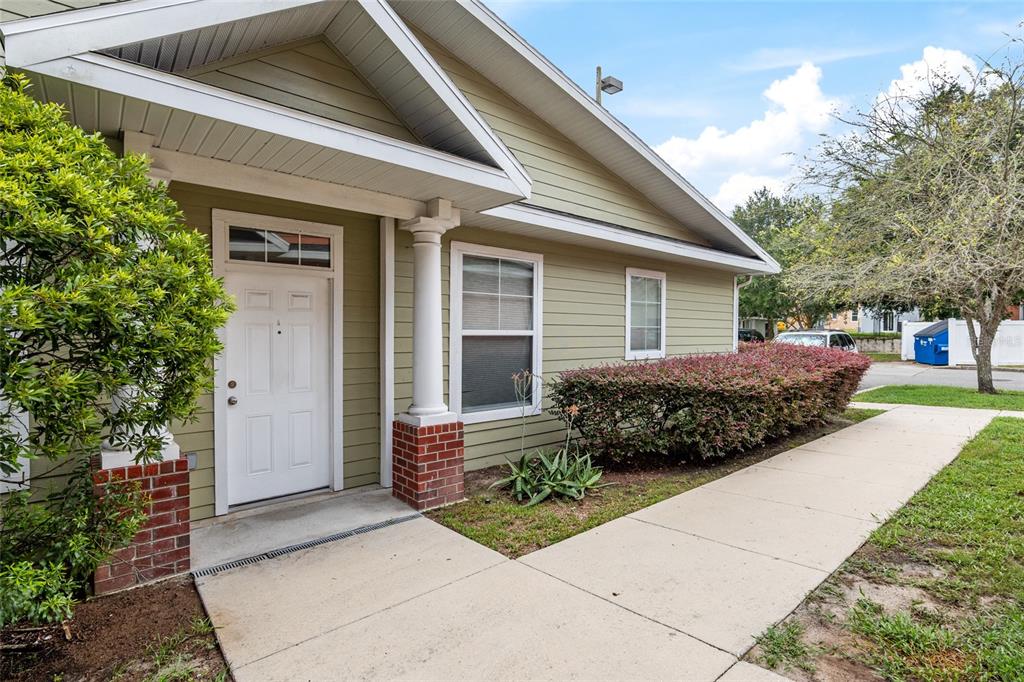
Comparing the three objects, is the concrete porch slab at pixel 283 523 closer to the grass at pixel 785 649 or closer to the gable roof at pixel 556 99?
the grass at pixel 785 649

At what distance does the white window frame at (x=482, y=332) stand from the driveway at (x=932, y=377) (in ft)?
35.3

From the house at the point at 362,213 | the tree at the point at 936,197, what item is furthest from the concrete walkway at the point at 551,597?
the tree at the point at 936,197

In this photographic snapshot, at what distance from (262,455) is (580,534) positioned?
8.90 ft

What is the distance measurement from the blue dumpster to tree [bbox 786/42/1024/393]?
10040 mm

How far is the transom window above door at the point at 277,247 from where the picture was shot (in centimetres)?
441

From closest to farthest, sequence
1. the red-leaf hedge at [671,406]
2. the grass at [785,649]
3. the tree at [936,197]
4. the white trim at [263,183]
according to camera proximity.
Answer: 1. the grass at [785,649]
2. the white trim at [263,183]
3. the red-leaf hedge at [671,406]
4. the tree at [936,197]

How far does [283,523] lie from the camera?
425 cm

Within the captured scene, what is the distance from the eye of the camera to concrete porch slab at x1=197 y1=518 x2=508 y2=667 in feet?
9.23

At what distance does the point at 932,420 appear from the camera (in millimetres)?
8961

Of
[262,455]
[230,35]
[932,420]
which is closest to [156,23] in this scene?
[230,35]

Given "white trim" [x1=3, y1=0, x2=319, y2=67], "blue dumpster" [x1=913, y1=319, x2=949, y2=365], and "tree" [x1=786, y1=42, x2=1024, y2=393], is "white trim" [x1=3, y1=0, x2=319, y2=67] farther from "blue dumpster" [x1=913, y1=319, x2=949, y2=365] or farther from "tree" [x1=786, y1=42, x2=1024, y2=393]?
"blue dumpster" [x1=913, y1=319, x2=949, y2=365]

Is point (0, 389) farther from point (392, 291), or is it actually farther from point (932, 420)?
point (932, 420)

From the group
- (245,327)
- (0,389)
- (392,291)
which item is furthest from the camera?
(392,291)

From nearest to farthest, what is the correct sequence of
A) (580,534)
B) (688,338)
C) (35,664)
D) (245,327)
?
1. (35,664)
2. (580,534)
3. (245,327)
4. (688,338)
